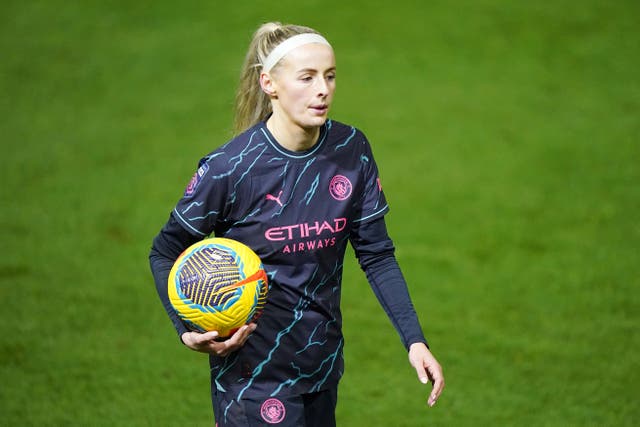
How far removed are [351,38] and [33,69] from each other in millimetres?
3871

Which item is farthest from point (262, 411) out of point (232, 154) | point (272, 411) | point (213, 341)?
point (232, 154)

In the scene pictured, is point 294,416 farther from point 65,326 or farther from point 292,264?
point 65,326

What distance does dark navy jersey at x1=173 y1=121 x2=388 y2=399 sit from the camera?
325cm

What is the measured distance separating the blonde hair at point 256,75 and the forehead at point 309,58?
92mm

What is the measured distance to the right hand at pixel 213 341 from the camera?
9.96ft

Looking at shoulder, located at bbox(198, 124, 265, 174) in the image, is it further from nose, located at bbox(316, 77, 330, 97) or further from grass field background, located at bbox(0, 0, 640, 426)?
grass field background, located at bbox(0, 0, 640, 426)

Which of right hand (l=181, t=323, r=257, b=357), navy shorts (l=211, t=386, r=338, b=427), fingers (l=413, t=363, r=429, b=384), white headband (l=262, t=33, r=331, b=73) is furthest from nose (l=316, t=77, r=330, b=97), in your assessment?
navy shorts (l=211, t=386, r=338, b=427)

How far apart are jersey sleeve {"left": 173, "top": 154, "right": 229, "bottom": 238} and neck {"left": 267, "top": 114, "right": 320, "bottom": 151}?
0.78 feet

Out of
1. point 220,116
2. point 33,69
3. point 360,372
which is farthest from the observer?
point 33,69

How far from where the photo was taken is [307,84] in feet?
10.6

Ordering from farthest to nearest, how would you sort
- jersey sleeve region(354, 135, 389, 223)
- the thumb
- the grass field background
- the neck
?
1. the grass field background
2. jersey sleeve region(354, 135, 389, 223)
3. the neck
4. the thumb

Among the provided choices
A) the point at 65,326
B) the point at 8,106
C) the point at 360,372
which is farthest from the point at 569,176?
the point at 8,106

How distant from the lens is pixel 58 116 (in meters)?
9.73

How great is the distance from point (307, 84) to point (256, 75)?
377 millimetres
